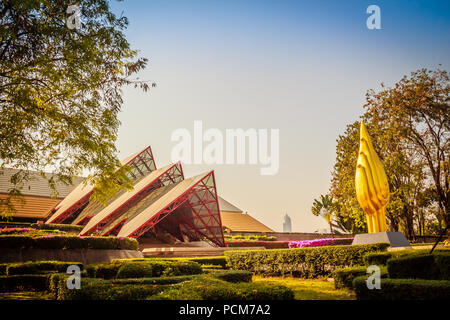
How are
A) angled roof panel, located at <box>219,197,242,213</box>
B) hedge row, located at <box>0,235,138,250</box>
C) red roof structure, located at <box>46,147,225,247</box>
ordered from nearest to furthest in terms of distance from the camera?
hedge row, located at <box>0,235,138,250</box>
red roof structure, located at <box>46,147,225,247</box>
angled roof panel, located at <box>219,197,242,213</box>

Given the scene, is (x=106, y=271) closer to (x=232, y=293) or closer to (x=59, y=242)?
(x=59, y=242)

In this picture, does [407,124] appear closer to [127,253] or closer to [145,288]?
[127,253]

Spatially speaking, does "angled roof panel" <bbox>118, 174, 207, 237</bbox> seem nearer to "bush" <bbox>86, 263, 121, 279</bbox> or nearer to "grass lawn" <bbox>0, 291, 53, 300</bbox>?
"bush" <bbox>86, 263, 121, 279</bbox>

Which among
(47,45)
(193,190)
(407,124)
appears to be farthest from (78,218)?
(407,124)

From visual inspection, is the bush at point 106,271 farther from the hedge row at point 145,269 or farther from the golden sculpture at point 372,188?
the golden sculpture at point 372,188

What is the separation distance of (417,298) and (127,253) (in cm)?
1451

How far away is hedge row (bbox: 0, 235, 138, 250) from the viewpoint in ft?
43.2

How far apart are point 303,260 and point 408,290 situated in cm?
744

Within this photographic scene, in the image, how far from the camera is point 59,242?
14.2 metres

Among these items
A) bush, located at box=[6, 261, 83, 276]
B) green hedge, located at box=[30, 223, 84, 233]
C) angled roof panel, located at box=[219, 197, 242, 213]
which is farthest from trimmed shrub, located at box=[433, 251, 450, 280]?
angled roof panel, located at box=[219, 197, 242, 213]

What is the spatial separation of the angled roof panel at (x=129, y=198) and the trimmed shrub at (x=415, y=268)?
20137 mm

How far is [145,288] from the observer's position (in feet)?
21.2

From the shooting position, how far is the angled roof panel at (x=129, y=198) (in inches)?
904

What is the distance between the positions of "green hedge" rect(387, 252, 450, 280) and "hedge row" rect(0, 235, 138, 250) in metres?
13.2
